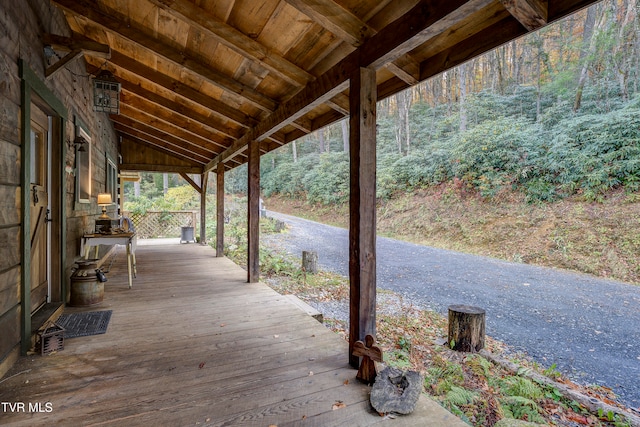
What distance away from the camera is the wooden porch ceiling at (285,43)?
5.92 ft

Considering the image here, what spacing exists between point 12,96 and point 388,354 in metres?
3.65

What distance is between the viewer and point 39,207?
2943mm

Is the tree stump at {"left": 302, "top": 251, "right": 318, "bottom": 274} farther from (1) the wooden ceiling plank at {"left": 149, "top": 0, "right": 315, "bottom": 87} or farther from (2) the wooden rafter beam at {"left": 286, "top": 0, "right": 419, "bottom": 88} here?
(2) the wooden rafter beam at {"left": 286, "top": 0, "right": 419, "bottom": 88}

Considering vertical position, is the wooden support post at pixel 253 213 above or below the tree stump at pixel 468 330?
above

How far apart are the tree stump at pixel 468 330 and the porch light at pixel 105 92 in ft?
14.2

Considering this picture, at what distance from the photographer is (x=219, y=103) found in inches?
170

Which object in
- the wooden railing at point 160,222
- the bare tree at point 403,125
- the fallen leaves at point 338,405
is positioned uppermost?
the bare tree at point 403,125

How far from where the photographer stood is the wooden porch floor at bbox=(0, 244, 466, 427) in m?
1.71

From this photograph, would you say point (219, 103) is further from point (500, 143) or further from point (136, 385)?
point (500, 143)

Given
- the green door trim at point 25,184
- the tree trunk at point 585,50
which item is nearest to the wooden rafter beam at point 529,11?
the green door trim at point 25,184

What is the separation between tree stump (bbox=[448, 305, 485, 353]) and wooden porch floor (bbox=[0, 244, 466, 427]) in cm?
139

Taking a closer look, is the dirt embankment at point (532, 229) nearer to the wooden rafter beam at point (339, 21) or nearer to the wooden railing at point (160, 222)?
the wooden rafter beam at point (339, 21)

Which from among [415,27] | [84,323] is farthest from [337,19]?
[84,323]

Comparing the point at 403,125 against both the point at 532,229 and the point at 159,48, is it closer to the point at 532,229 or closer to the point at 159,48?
the point at 532,229
